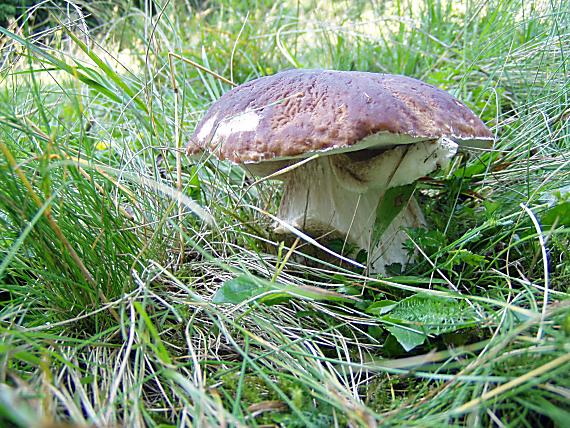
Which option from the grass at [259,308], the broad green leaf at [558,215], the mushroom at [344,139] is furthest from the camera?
the broad green leaf at [558,215]

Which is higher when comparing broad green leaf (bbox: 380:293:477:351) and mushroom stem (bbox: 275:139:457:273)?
mushroom stem (bbox: 275:139:457:273)

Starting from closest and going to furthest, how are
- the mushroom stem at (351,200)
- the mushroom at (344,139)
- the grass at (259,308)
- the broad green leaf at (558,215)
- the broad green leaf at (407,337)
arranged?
1. the grass at (259,308)
2. the broad green leaf at (407,337)
3. the mushroom at (344,139)
4. the broad green leaf at (558,215)
5. the mushroom stem at (351,200)

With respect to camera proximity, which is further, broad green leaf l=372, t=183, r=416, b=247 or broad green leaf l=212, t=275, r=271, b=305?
broad green leaf l=372, t=183, r=416, b=247

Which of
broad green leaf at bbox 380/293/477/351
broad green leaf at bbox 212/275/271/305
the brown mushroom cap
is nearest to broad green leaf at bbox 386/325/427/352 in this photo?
broad green leaf at bbox 380/293/477/351

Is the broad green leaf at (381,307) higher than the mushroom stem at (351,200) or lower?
lower

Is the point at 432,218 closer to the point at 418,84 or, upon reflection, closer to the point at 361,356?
the point at 418,84

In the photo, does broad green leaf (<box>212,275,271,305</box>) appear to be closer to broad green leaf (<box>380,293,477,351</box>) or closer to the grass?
the grass

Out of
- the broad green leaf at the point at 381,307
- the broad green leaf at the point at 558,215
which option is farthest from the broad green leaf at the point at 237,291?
the broad green leaf at the point at 558,215

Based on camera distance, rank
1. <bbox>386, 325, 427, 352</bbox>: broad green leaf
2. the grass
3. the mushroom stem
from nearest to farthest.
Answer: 1. the grass
2. <bbox>386, 325, 427, 352</bbox>: broad green leaf
3. the mushroom stem

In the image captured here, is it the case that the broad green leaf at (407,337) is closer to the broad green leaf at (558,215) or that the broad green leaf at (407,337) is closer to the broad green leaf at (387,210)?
the broad green leaf at (387,210)
